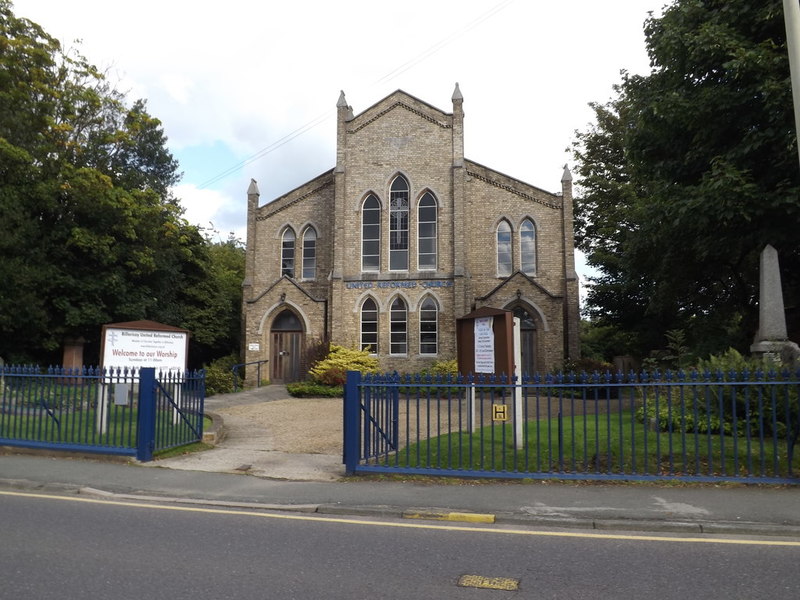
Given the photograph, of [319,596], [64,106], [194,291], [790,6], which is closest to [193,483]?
[319,596]

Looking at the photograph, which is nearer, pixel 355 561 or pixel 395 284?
pixel 355 561

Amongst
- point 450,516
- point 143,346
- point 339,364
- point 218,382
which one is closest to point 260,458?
point 143,346

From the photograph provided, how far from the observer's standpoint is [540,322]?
80.7ft

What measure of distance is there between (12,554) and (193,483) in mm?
3199

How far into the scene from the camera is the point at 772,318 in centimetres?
1146

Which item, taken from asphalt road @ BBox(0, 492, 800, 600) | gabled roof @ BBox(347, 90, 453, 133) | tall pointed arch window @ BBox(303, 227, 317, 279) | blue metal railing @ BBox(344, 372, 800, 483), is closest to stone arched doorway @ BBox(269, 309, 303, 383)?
tall pointed arch window @ BBox(303, 227, 317, 279)

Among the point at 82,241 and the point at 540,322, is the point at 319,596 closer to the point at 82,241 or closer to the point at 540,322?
the point at 540,322

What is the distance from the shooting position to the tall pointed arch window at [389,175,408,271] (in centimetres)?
2609

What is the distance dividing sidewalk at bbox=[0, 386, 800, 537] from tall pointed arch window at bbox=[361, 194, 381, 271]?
55.1 feet

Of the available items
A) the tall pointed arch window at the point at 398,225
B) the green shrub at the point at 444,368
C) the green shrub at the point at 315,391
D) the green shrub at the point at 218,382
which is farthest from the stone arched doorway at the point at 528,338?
the green shrub at the point at 218,382

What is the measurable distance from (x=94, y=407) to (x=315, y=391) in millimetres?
11387

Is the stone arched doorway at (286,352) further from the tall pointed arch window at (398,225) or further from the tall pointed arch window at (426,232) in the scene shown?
the tall pointed arch window at (426,232)

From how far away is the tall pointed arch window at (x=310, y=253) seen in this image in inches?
1082

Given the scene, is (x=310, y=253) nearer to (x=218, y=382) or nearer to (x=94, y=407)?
(x=218, y=382)
